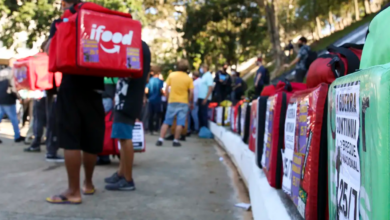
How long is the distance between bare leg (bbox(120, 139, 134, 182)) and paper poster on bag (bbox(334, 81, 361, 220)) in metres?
3.26

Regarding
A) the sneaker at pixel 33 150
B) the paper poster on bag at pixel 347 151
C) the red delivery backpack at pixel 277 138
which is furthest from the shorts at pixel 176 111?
the paper poster on bag at pixel 347 151

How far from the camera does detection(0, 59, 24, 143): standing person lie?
31.0 ft

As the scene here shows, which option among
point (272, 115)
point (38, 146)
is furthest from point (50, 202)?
point (38, 146)

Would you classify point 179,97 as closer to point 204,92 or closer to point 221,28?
point 204,92

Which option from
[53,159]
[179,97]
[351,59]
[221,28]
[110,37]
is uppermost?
[221,28]

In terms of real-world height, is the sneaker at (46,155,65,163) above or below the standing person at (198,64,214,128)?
below

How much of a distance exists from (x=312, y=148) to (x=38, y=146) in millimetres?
6523

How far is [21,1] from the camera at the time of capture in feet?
43.7

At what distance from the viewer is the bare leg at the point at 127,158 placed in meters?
4.81

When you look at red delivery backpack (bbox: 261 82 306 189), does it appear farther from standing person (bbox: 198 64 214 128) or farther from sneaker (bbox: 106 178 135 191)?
standing person (bbox: 198 64 214 128)

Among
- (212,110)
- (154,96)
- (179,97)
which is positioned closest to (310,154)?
(179,97)

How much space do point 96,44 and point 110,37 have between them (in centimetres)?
17

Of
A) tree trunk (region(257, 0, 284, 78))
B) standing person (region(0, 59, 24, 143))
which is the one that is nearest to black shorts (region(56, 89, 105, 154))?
standing person (region(0, 59, 24, 143))

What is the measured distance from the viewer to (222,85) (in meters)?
15.1
